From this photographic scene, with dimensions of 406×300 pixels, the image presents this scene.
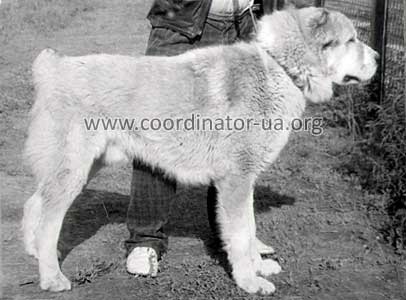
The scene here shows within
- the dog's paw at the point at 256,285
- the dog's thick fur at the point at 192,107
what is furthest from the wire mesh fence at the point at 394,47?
the dog's paw at the point at 256,285

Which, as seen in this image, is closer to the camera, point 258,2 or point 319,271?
point 319,271

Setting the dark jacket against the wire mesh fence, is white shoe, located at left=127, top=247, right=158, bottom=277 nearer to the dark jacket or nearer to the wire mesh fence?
the dark jacket

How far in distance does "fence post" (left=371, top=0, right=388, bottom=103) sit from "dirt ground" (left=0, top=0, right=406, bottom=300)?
26.8 inches

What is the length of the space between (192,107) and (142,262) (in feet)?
3.53

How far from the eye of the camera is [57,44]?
39.6ft

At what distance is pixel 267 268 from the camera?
13.0ft

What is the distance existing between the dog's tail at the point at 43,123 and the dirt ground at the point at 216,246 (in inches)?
31.1

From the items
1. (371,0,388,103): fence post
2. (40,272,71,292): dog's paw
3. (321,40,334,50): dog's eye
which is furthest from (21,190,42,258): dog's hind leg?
(371,0,388,103): fence post

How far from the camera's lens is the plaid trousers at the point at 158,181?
3.99m

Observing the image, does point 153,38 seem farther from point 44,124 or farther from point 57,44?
point 57,44

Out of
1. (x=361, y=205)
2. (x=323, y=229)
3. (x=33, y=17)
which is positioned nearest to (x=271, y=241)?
(x=323, y=229)

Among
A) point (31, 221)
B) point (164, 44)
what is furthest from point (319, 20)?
point (31, 221)

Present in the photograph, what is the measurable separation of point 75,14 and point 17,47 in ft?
13.5

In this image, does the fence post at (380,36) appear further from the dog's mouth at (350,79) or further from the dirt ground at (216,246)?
the dog's mouth at (350,79)
